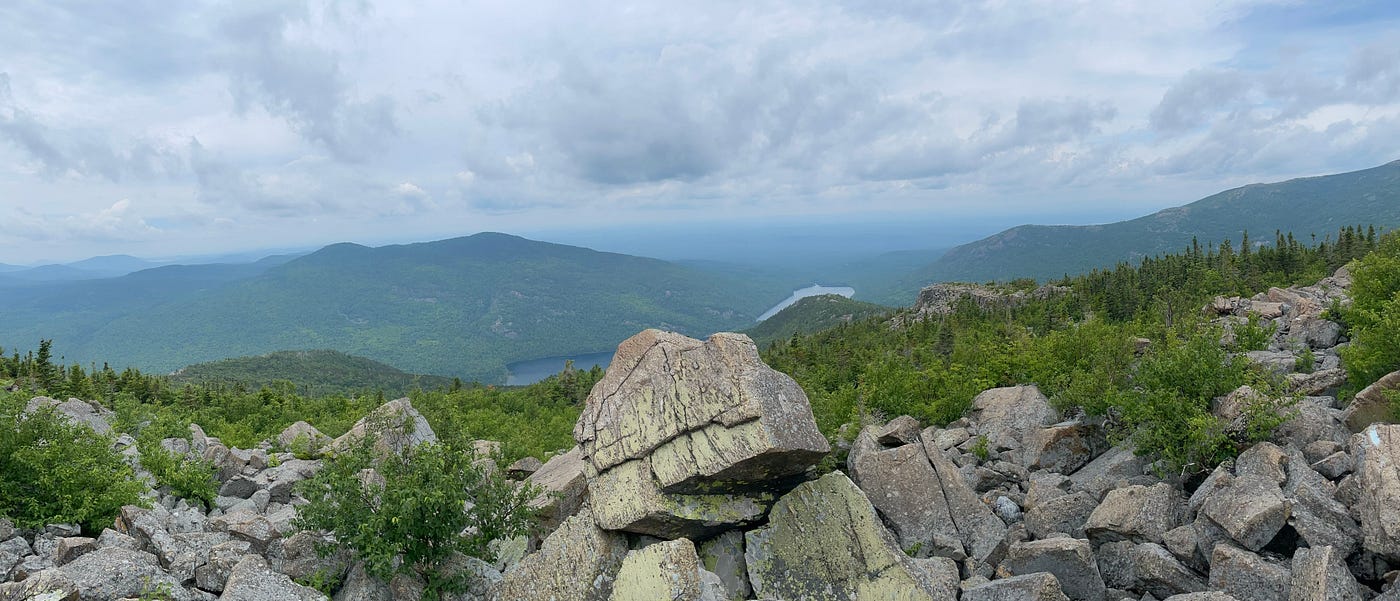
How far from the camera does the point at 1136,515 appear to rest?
48.1ft

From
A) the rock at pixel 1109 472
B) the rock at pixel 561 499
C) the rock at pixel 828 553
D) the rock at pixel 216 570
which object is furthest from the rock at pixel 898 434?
the rock at pixel 216 570

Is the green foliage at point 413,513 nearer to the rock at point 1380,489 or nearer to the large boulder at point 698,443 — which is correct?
the large boulder at point 698,443

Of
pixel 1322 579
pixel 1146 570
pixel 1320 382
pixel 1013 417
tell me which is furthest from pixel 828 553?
pixel 1320 382

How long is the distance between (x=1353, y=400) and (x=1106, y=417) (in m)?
6.43

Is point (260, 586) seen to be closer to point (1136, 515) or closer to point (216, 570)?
point (216, 570)

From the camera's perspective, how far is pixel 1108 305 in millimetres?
69938

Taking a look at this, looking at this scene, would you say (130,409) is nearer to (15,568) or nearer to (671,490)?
(15,568)

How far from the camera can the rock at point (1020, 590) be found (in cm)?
1315

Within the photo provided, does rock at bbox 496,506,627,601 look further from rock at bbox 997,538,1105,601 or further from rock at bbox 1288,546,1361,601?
rock at bbox 1288,546,1361,601

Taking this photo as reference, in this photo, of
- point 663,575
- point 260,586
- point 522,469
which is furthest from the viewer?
point 522,469

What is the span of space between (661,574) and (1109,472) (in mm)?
13684

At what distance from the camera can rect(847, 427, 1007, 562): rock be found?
17125 mm

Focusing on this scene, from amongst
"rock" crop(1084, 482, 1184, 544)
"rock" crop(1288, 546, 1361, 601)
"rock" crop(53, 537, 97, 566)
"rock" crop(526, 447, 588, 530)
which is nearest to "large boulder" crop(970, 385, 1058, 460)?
"rock" crop(1084, 482, 1184, 544)

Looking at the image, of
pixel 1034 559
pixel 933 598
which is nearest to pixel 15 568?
pixel 933 598
